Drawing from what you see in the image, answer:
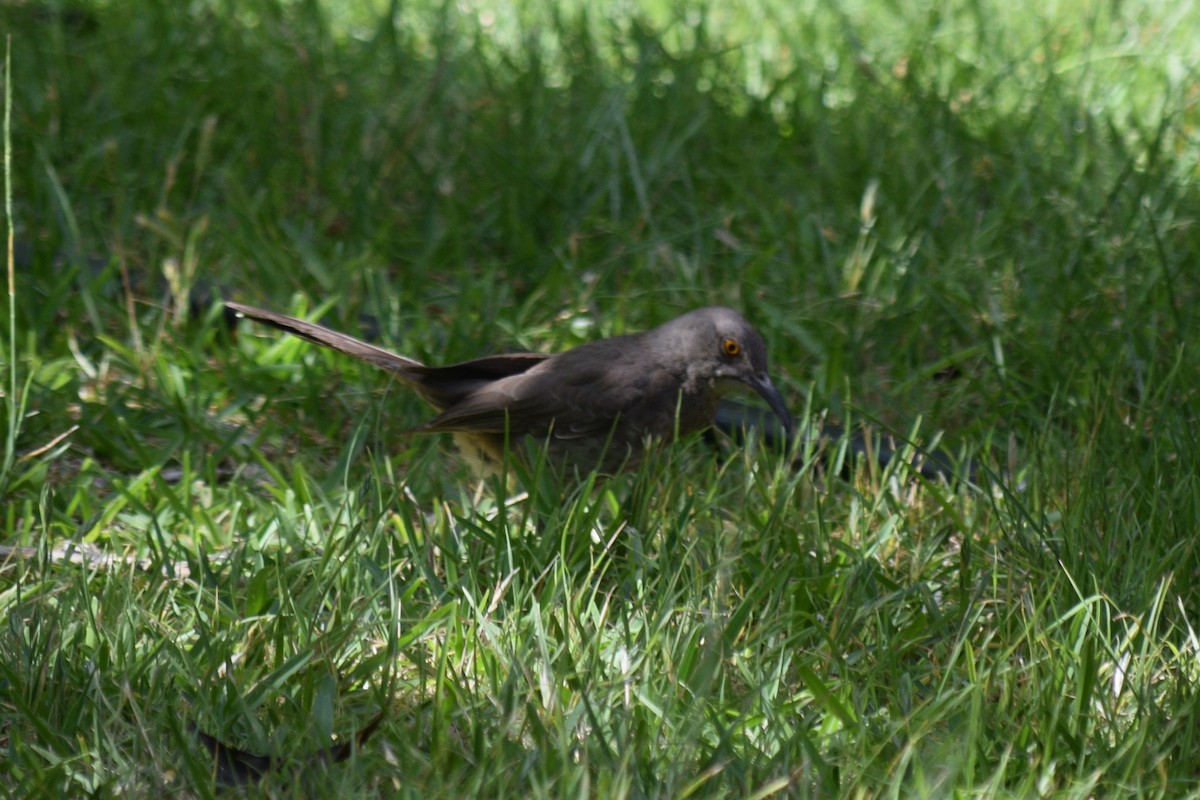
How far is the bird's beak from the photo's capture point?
15.7 ft

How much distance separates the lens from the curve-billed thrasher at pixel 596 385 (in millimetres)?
4766

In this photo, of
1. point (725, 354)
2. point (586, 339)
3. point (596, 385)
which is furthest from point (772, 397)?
point (586, 339)

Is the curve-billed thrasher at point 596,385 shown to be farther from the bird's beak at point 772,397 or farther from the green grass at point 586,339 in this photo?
the green grass at point 586,339

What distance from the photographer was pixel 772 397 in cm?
482

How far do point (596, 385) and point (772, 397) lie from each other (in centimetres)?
56

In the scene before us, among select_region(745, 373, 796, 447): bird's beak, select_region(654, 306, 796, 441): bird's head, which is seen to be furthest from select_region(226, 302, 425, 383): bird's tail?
select_region(745, 373, 796, 447): bird's beak

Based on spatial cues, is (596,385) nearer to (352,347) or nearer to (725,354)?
(725,354)

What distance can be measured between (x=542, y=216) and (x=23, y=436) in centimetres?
237

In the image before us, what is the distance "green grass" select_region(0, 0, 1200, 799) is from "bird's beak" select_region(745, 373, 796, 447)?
7.7 inches

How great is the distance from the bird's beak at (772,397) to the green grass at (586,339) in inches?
7.7

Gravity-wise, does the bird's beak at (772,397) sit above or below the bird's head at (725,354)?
below

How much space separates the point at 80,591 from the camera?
139 inches

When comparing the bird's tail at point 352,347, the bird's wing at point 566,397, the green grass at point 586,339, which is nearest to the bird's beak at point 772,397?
the green grass at point 586,339

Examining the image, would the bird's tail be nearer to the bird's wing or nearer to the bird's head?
the bird's wing
